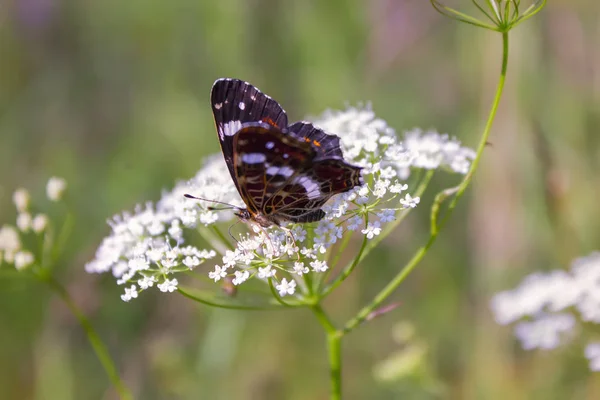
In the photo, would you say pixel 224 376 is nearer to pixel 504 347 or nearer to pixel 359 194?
pixel 504 347

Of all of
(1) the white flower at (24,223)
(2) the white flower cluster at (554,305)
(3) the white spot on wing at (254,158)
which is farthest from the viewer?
(1) the white flower at (24,223)

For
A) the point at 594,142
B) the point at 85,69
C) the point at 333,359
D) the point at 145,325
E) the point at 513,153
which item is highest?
the point at 85,69

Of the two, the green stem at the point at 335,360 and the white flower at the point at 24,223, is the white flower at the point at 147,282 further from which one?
the white flower at the point at 24,223

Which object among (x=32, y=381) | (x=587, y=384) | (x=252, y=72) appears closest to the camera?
(x=587, y=384)

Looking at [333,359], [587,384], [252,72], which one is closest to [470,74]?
[252,72]

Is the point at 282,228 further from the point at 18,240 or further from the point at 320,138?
the point at 18,240

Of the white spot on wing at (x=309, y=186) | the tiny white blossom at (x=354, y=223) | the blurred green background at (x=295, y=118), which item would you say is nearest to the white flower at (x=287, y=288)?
the tiny white blossom at (x=354, y=223)

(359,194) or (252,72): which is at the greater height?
(252,72)

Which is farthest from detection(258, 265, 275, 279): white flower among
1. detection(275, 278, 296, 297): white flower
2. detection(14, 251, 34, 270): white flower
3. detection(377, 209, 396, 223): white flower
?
detection(14, 251, 34, 270): white flower
